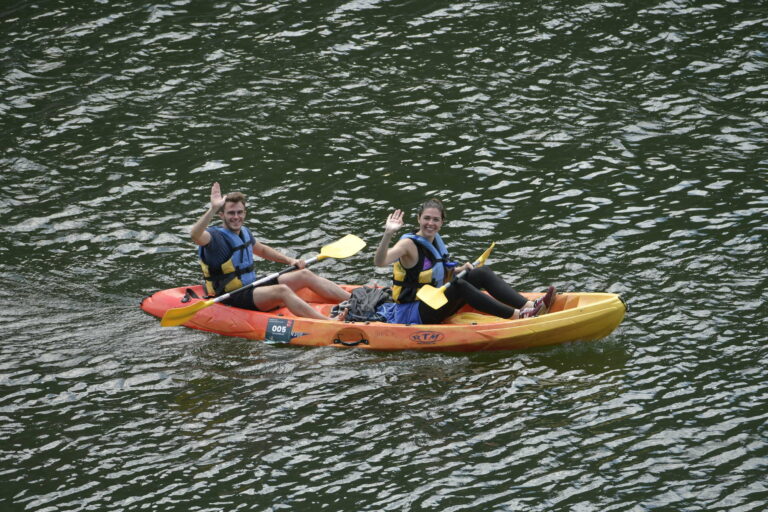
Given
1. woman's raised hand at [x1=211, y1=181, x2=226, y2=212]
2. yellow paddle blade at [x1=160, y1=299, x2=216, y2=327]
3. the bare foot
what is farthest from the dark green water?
woman's raised hand at [x1=211, y1=181, x2=226, y2=212]

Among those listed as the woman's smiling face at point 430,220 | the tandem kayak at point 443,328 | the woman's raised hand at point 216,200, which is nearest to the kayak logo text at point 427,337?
Answer: the tandem kayak at point 443,328

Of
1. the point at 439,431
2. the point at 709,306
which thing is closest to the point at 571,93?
the point at 709,306

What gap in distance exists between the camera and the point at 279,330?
1001 cm

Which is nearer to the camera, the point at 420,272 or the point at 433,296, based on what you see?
the point at 433,296

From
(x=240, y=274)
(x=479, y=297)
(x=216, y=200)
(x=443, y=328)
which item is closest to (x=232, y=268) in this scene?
(x=240, y=274)

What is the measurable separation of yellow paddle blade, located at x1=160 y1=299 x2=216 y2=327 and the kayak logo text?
2.02 meters

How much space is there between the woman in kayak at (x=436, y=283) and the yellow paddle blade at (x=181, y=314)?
1.76 meters

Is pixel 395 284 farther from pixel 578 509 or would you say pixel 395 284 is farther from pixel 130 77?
pixel 130 77

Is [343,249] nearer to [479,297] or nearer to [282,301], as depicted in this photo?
[282,301]

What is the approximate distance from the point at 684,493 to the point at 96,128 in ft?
33.7

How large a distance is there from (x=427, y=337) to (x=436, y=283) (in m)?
0.56

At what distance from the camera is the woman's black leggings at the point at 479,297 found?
9.66 meters

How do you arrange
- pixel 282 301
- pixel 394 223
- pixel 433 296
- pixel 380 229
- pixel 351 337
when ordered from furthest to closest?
pixel 380 229, pixel 282 301, pixel 351 337, pixel 433 296, pixel 394 223

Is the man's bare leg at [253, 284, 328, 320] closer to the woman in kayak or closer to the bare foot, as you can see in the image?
the bare foot
